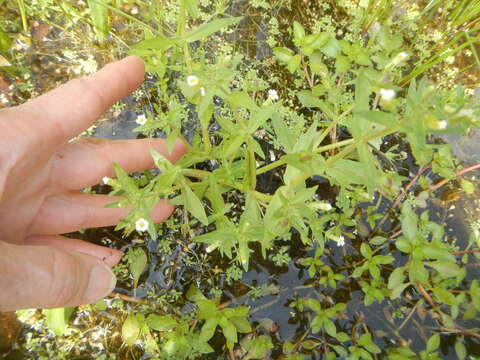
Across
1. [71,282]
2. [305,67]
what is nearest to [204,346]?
[71,282]

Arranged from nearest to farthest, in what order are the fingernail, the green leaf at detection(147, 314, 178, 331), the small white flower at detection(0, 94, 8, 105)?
Result: 1. the fingernail
2. the green leaf at detection(147, 314, 178, 331)
3. the small white flower at detection(0, 94, 8, 105)

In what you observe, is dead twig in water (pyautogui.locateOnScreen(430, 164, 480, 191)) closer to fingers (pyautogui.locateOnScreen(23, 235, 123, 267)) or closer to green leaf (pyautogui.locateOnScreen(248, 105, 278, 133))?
green leaf (pyautogui.locateOnScreen(248, 105, 278, 133))

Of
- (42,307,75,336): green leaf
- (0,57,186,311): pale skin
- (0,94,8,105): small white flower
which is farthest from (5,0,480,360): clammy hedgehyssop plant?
(0,94,8,105): small white flower

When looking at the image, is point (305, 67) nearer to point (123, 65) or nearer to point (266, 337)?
point (123, 65)

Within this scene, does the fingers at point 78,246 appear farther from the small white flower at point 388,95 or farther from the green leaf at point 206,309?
the small white flower at point 388,95

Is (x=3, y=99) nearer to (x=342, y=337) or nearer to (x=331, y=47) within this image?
(x=331, y=47)

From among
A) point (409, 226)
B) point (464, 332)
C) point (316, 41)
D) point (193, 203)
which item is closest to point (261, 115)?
point (193, 203)
